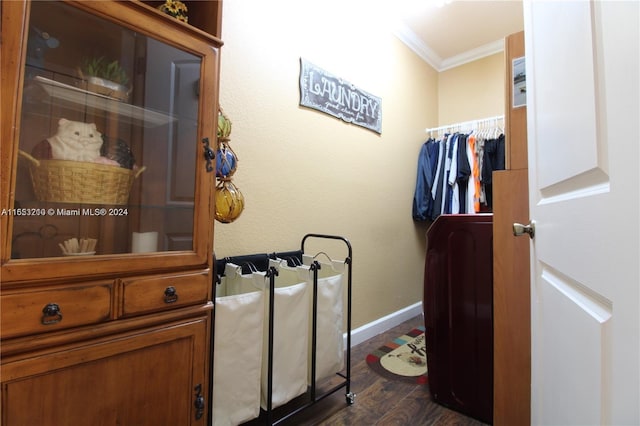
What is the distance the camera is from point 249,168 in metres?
1.61

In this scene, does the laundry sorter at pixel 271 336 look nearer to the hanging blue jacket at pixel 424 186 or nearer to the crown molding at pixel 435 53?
the hanging blue jacket at pixel 424 186

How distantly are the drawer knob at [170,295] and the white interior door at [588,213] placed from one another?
0.99 meters

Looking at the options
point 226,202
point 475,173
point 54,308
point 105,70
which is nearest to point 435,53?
point 475,173

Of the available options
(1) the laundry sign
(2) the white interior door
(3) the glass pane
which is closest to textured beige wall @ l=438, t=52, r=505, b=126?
(1) the laundry sign

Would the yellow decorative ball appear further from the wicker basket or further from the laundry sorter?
the wicker basket

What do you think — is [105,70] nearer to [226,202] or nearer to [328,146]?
[226,202]

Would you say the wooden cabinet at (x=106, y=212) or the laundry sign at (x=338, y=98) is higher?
the laundry sign at (x=338, y=98)

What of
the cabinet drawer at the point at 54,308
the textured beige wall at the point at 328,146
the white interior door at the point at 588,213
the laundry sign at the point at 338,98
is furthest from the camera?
the laundry sign at the point at 338,98

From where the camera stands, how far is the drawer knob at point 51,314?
69 centimetres

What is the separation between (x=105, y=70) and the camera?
886mm

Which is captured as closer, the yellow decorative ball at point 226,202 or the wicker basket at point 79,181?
the wicker basket at point 79,181

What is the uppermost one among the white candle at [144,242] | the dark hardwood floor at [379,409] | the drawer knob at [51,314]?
the white candle at [144,242]

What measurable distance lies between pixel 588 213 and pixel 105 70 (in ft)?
Result: 4.10

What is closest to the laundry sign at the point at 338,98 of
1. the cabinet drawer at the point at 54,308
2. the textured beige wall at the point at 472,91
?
the textured beige wall at the point at 472,91
